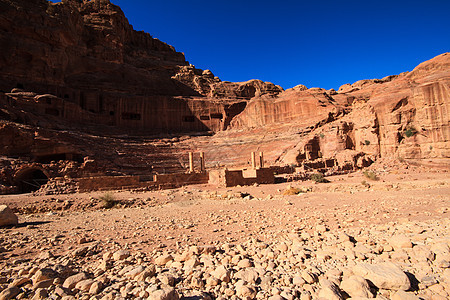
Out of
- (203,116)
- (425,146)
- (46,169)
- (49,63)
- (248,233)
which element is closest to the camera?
(248,233)

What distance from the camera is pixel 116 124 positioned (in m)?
38.7

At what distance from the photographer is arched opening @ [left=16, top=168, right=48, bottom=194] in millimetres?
15580

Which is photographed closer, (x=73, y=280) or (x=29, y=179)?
(x=73, y=280)

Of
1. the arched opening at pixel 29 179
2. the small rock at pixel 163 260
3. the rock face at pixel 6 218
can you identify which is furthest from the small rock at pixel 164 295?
the arched opening at pixel 29 179

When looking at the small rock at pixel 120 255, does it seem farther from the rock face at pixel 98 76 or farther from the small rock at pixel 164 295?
the rock face at pixel 98 76

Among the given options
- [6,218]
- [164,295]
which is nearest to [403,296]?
[164,295]

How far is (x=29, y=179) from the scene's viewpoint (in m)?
17.0

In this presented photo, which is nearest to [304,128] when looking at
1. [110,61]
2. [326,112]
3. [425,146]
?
[326,112]

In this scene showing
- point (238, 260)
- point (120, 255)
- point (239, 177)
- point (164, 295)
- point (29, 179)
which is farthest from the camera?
point (29, 179)

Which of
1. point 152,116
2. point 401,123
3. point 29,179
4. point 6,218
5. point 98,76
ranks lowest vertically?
point 6,218

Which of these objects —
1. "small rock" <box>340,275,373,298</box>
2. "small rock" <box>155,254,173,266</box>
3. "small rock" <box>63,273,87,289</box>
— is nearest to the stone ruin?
"small rock" <box>155,254,173,266</box>

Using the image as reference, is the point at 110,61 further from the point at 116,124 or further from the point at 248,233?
the point at 248,233

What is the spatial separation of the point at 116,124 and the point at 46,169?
77.0 ft

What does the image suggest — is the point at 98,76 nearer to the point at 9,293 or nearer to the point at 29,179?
the point at 29,179
